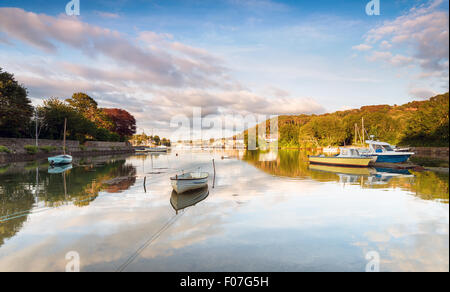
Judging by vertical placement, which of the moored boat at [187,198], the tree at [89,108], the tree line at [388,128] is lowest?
the moored boat at [187,198]

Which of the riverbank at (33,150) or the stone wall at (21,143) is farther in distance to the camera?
the stone wall at (21,143)

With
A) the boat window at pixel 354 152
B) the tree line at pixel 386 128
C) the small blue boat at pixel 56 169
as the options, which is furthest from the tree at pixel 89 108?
the boat window at pixel 354 152

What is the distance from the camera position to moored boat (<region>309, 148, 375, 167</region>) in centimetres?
3711

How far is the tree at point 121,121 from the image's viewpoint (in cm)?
11722

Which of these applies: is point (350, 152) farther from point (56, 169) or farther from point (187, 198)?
point (56, 169)

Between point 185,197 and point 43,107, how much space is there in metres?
68.6

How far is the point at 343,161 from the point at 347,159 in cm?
81

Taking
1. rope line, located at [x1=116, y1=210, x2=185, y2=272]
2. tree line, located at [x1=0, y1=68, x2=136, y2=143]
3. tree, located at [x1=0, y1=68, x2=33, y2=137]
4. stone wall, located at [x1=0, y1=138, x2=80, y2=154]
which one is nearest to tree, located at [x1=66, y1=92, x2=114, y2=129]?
tree line, located at [x1=0, y1=68, x2=136, y2=143]

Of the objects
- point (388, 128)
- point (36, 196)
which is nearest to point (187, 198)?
point (36, 196)

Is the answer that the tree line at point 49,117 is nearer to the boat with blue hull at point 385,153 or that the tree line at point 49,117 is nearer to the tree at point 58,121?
the tree at point 58,121

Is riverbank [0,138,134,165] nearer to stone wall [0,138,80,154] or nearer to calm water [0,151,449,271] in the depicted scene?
stone wall [0,138,80,154]

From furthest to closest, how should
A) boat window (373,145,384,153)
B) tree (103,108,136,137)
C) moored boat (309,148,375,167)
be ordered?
tree (103,108,136,137) < boat window (373,145,384,153) < moored boat (309,148,375,167)

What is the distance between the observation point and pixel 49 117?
66438 mm

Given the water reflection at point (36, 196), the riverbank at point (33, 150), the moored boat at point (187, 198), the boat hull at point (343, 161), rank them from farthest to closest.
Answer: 1. the riverbank at point (33, 150)
2. the boat hull at point (343, 161)
3. the moored boat at point (187, 198)
4. the water reflection at point (36, 196)
